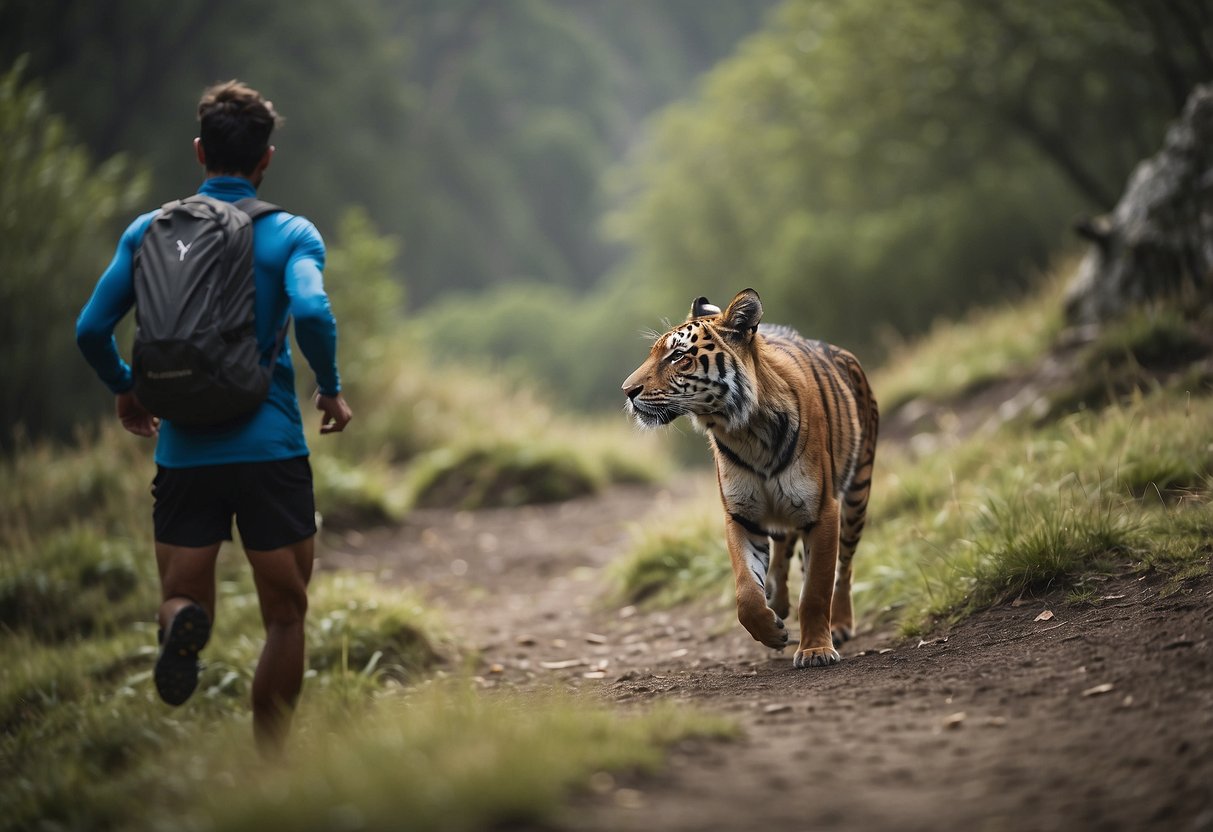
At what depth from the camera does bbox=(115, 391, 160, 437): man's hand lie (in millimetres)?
3928

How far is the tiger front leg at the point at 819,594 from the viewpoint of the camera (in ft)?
15.4

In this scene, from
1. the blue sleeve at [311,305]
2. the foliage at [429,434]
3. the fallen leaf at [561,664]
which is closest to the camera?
the blue sleeve at [311,305]

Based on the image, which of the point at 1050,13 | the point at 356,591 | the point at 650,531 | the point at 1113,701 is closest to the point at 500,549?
the point at 650,531

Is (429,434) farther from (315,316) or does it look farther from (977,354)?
(315,316)

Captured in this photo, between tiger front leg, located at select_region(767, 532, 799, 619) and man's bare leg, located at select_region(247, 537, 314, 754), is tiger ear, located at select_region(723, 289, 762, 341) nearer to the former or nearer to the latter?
tiger front leg, located at select_region(767, 532, 799, 619)

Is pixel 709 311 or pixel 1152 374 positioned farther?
pixel 1152 374

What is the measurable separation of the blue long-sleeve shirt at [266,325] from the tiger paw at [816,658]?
227 cm

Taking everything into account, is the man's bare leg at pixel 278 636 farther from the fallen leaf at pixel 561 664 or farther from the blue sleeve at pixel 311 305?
the fallen leaf at pixel 561 664

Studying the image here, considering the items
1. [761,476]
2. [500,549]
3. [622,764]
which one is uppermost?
[761,476]

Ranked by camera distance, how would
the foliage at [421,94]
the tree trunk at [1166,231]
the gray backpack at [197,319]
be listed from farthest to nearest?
the foliage at [421,94] → the tree trunk at [1166,231] → the gray backpack at [197,319]

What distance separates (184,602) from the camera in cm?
360

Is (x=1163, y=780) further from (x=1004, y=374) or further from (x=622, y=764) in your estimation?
(x=1004, y=374)

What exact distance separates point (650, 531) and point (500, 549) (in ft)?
7.20

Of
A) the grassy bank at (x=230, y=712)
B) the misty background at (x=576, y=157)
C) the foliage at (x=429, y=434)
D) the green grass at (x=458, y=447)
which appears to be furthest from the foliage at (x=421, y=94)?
the grassy bank at (x=230, y=712)
